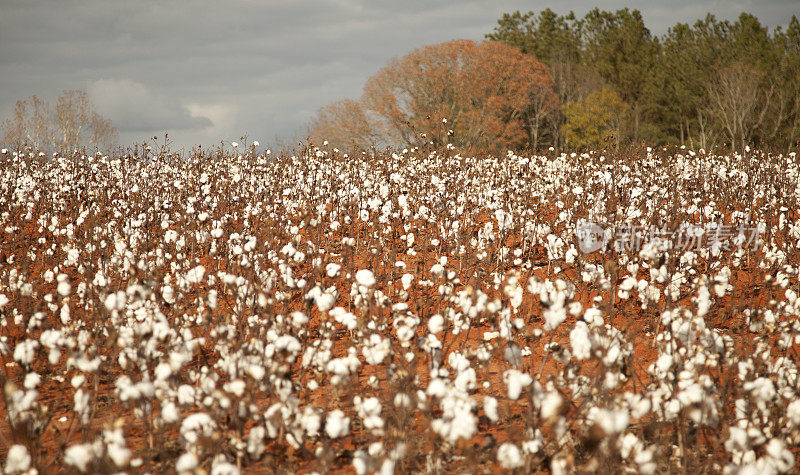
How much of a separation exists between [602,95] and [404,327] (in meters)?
35.8

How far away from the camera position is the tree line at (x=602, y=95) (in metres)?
29.6

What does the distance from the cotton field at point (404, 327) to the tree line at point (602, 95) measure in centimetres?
1373

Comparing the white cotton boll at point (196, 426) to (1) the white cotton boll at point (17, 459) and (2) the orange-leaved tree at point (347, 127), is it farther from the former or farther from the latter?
(2) the orange-leaved tree at point (347, 127)

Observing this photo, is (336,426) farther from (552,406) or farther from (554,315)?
(554,315)

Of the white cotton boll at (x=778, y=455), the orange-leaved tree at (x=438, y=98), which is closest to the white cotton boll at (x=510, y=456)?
the white cotton boll at (x=778, y=455)

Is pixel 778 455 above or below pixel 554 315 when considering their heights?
below

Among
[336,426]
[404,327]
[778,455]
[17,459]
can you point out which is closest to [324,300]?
[404,327]

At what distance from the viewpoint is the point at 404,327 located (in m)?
4.00

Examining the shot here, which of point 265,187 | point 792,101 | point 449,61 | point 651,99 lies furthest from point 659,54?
point 265,187

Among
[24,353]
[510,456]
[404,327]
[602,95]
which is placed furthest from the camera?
[602,95]

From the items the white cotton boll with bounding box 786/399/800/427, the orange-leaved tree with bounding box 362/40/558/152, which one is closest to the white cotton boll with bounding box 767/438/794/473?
the white cotton boll with bounding box 786/399/800/427

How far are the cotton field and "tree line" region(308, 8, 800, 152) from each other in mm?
13729

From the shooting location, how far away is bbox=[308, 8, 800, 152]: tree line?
29594 millimetres

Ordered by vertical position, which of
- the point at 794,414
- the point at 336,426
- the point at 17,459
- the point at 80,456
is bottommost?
the point at 794,414
